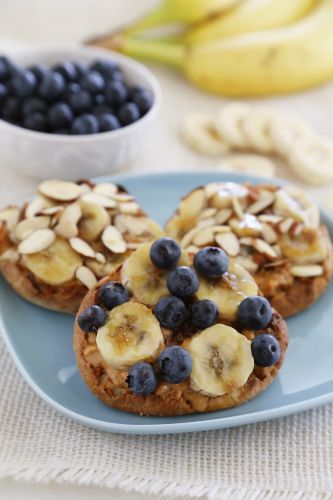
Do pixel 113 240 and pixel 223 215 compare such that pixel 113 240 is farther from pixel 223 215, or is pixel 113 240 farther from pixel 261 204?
pixel 261 204

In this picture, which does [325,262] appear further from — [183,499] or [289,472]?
[183,499]

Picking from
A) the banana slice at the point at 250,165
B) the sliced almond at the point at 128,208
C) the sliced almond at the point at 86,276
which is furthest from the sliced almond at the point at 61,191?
the banana slice at the point at 250,165

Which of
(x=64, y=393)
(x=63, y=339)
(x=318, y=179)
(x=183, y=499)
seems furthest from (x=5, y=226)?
(x=318, y=179)

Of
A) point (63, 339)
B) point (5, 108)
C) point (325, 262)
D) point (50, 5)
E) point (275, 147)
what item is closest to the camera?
point (63, 339)

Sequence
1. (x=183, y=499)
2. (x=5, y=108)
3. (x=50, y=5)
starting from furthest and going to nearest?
(x=50, y=5)
(x=5, y=108)
(x=183, y=499)

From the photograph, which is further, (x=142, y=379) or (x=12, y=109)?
(x=12, y=109)

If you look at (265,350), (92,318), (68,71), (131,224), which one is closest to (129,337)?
(92,318)

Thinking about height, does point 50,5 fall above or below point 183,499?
above
